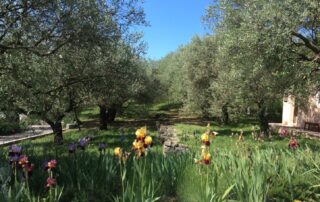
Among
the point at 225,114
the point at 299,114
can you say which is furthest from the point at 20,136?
the point at 299,114

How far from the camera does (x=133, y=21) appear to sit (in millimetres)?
12656

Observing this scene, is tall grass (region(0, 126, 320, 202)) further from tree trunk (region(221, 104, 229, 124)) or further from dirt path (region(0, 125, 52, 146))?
tree trunk (region(221, 104, 229, 124))

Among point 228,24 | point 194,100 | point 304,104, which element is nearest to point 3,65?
point 228,24

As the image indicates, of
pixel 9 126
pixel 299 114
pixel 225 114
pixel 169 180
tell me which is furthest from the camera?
pixel 299 114

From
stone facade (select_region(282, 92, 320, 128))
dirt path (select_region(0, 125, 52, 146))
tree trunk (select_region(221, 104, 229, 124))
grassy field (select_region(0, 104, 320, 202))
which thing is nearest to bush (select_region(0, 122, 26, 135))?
dirt path (select_region(0, 125, 52, 146))

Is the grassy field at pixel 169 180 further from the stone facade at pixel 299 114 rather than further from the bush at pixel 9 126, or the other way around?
the stone facade at pixel 299 114

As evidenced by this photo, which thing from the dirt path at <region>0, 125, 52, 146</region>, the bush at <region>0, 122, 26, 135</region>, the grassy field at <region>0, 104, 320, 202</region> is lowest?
the dirt path at <region>0, 125, 52, 146</region>

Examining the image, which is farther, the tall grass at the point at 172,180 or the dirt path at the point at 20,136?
the dirt path at the point at 20,136

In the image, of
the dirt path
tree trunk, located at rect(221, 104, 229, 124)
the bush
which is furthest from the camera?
tree trunk, located at rect(221, 104, 229, 124)

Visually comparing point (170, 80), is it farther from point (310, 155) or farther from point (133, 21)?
point (310, 155)

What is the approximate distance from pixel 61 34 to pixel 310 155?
21.3ft

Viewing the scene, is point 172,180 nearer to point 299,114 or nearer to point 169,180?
point 169,180

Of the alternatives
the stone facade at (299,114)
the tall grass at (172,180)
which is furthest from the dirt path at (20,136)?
the stone facade at (299,114)

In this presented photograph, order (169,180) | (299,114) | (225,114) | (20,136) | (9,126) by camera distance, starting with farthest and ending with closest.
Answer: (299,114), (225,114), (20,136), (9,126), (169,180)
